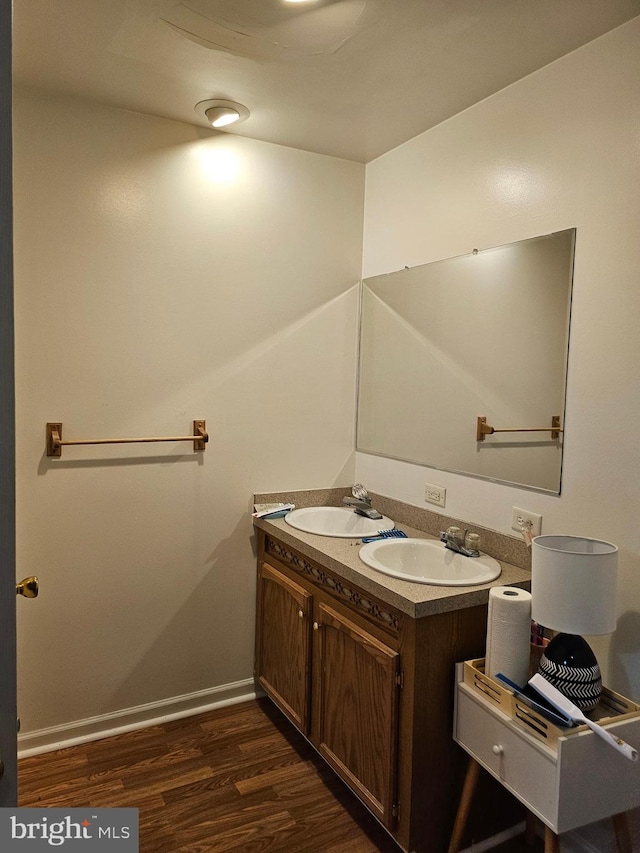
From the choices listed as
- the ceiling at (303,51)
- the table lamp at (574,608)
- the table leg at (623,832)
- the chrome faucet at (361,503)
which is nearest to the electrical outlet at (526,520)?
the table lamp at (574,608)

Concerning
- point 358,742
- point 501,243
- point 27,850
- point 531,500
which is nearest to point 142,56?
point 501,243

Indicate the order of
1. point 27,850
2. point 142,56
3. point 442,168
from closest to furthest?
1. point 27,850
2. point 142,56
3. point 442,168

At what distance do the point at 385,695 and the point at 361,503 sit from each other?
94cm

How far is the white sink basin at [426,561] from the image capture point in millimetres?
2074

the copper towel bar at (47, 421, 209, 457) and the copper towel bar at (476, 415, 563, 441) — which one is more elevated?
the copper towel bar at (476, 415, 563, 441)

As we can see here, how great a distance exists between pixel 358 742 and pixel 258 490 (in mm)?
1129

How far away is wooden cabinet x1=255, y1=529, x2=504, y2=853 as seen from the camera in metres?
1.81

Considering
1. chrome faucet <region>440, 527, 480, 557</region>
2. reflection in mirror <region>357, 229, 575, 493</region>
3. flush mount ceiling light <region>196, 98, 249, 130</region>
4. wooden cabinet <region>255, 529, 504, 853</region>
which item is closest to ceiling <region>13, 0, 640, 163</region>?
flush mount ceiling light <region>196, 98, 249, 130</region>

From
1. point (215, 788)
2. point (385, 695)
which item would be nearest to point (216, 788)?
point (215, 788)

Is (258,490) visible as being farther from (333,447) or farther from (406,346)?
(406,346)

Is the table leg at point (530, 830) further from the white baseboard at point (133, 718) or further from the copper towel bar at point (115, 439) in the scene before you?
the copper towel bar at point (115, 439)

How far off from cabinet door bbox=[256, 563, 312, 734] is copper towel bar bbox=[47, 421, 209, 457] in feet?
2.02

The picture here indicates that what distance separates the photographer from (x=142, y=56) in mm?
1980

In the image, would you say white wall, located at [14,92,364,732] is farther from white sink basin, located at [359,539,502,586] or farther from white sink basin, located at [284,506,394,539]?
white sink basin, located at [359,539,502,586]
